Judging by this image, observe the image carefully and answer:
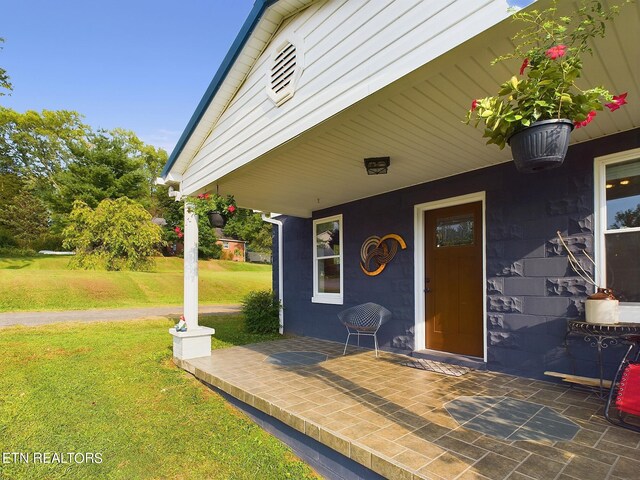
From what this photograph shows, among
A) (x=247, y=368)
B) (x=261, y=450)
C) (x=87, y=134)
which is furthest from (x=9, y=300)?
(x=87, y=134)

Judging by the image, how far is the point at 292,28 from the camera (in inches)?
123

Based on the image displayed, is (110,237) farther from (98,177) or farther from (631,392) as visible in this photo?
(631,392)

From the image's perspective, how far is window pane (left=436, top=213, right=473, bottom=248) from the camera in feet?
14.6

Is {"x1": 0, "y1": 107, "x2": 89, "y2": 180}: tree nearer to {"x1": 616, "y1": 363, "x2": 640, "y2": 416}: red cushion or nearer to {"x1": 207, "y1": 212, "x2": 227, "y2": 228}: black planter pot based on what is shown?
{"x1": 207, "y1": 212, "x2": 227, "y2": 228}: black planter pot

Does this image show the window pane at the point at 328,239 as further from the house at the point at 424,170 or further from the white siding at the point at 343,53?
the white siding at the point at 343,53

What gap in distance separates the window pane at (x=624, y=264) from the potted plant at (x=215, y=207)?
13.3ft

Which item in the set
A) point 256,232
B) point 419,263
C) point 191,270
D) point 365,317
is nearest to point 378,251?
point 419,263

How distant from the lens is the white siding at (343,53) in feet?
6.23

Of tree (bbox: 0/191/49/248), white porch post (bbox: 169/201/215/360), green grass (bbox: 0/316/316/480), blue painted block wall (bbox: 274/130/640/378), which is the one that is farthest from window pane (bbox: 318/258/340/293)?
tree (bbox: 0/191/49/248)

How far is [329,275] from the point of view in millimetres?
6500

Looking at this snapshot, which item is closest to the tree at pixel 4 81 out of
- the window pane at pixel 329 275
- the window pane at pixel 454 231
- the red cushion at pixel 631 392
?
the window pane at pixel 329 275

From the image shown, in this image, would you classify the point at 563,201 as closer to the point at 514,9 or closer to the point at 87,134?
the point at 514,9

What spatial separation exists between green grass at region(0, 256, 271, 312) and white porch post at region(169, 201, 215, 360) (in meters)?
8.89

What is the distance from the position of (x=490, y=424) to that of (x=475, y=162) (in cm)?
269
